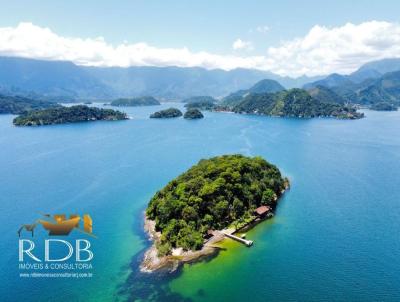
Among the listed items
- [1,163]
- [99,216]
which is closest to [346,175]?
[99,216]

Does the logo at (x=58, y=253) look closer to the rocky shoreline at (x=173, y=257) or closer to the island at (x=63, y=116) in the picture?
the rocky shoreline at (x=173, y=257)

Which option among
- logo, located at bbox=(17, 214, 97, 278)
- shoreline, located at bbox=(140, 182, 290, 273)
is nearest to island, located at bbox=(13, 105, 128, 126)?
logo, located at bbox=(17, 214, 97, 278)

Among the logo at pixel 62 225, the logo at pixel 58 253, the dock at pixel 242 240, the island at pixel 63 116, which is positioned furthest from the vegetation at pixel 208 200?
the island at pixel 63 116

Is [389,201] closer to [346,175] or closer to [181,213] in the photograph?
[346,175]

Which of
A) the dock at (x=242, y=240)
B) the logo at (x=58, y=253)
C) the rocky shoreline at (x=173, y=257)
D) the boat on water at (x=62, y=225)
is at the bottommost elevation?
the logo at (x=58, y=253)

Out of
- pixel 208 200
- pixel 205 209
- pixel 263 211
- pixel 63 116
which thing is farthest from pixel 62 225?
pixel 63 116

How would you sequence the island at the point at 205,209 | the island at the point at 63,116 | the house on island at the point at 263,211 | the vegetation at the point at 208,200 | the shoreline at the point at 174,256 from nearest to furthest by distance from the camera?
the shoreline at the point at 174,256
the island at the point at 205,209
the vegetation at the point at 208,200
the house on island at the point at 263,211
the island at the point at 63,116
